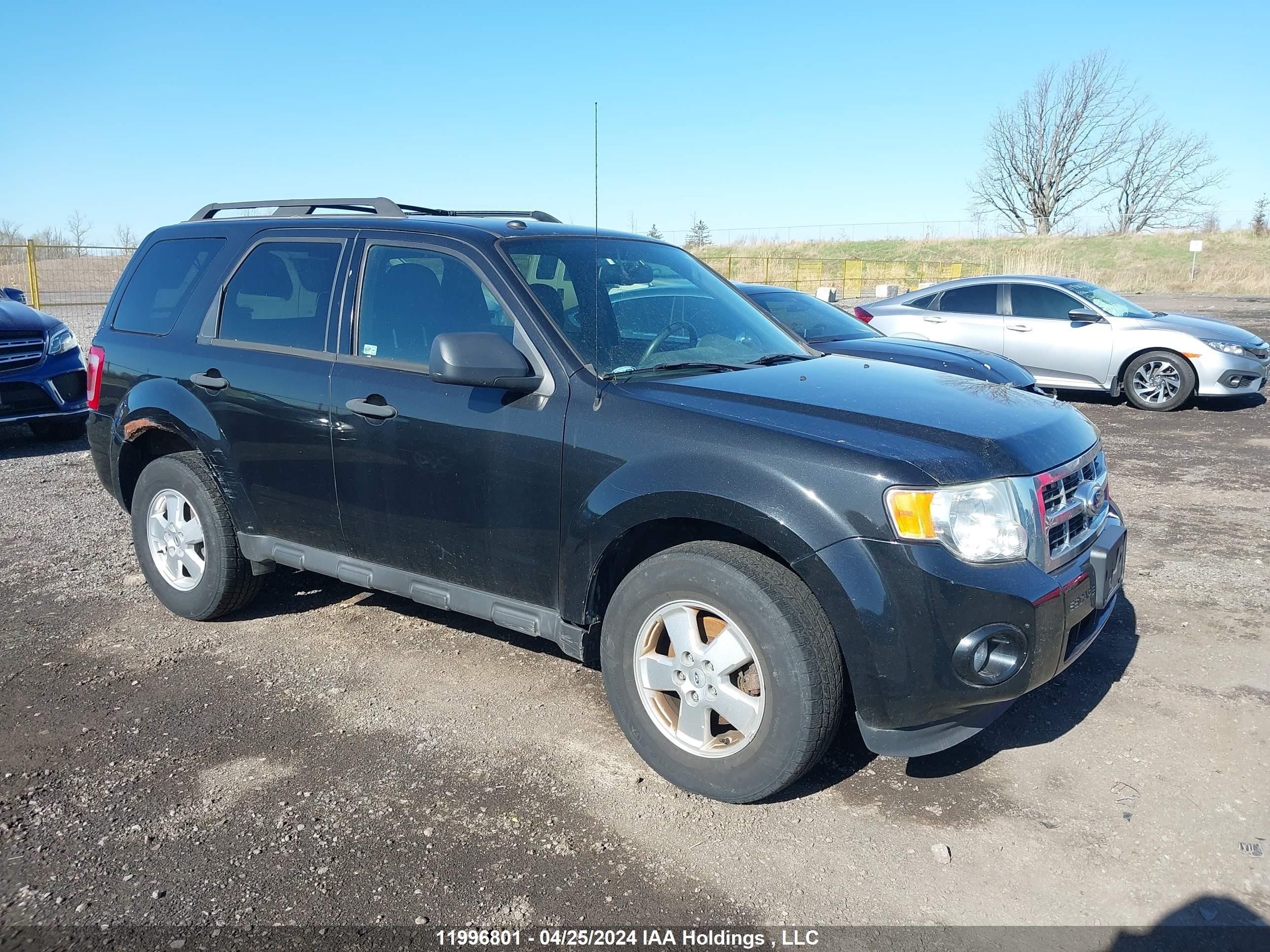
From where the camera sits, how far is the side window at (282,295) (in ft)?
14.1

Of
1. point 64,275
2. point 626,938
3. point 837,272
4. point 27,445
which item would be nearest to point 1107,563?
point 626,938

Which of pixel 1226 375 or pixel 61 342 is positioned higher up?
pixel 61 342

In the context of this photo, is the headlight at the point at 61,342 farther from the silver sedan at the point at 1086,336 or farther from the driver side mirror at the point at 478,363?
the silver sedan at the point at 1086,336

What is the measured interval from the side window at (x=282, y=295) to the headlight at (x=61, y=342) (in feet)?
18.0

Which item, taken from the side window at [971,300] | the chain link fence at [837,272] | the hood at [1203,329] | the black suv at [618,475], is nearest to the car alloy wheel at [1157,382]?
the hood at [1203,329]

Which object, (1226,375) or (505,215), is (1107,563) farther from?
(1226,375)

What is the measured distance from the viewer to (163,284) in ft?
16.3

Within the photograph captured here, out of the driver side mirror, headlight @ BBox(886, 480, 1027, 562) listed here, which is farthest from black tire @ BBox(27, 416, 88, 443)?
headlight @ BBox(886, 480, 1027, 562)

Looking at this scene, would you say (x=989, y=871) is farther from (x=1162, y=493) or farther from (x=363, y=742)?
(x=1162, y=493)

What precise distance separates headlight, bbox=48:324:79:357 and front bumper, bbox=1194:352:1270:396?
12.1 metres

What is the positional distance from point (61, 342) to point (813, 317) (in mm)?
7098

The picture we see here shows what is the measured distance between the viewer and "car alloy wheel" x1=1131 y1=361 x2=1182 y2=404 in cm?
1158

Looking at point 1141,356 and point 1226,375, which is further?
point 1141,356

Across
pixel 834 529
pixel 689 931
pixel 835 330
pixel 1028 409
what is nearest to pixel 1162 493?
pixel 835 330
